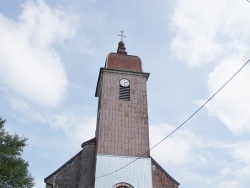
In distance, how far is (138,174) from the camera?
56.0ft

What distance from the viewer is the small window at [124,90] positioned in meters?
19.4

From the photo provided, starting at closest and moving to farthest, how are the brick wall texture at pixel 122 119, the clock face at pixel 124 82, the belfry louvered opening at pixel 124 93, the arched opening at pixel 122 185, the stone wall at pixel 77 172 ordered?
the arched opening at pixel 122 185, the stone wall at pixel 77 172, the brick wall texture at pixel 122 119, the belfry louvered opening at pixel 124 93, the clock face at pixel 124 82

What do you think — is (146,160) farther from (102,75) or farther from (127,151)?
(102,75)

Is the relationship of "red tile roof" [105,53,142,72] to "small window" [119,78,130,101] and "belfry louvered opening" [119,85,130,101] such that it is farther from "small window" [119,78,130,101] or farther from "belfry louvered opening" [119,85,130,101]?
"belfry louvered opening" [119,85,130,101]

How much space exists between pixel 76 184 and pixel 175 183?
16.5 feet

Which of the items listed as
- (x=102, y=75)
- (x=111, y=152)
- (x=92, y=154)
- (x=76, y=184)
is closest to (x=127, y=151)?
(x=111, y=152)

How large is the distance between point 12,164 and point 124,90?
7.13m

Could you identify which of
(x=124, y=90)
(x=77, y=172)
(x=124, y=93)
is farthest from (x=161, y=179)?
(x=124, y=90)

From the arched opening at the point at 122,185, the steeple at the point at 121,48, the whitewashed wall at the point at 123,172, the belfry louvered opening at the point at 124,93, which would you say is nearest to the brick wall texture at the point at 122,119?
the belfry louvered opening at the point at 124,93

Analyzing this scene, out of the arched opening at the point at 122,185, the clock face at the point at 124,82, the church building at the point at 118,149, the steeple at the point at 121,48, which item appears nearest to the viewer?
the arched opening at the point at 122,185

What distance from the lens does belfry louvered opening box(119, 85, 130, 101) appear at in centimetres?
1937

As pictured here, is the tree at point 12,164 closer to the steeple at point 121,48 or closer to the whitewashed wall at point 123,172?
the whitewashed wall at point 123,172

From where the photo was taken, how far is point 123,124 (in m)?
18.4

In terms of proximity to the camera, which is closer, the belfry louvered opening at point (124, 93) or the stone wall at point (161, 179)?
the stone wall at point (161, 179)
